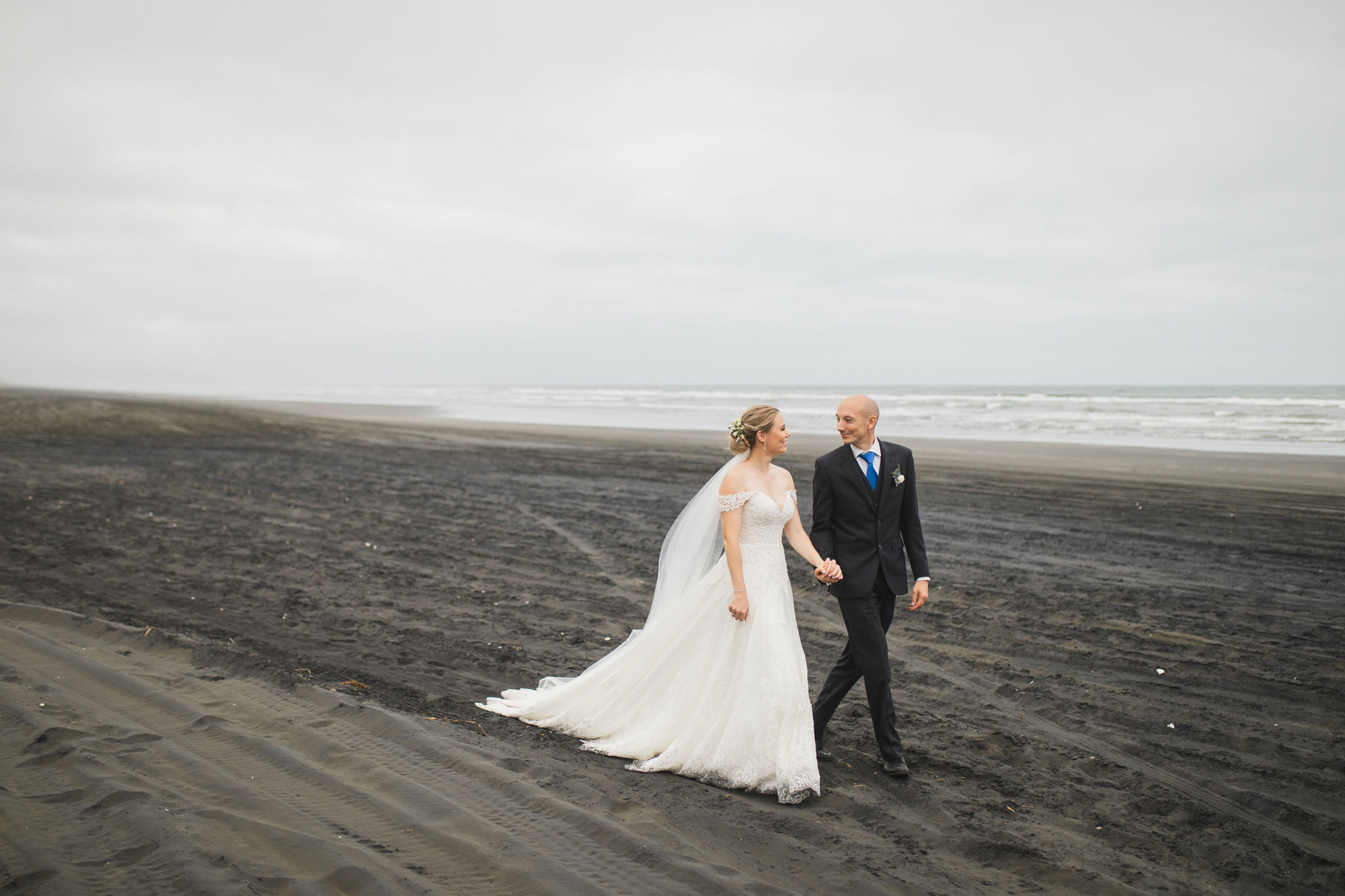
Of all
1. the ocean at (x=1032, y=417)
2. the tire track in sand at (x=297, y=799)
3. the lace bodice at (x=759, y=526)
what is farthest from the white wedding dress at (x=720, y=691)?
the ocean at (x=1032, y=417)

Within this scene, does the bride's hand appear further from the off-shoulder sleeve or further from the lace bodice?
the off-shoulder sleeve

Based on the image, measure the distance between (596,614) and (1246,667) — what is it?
484cm

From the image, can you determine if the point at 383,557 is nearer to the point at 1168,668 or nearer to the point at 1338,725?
the point at 1168,668

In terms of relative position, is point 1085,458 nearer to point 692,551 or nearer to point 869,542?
point 869,542

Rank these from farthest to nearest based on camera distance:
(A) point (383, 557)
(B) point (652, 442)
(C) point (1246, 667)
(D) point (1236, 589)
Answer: (B) point (652, 442) → (A) point (383, 557) → (D) point (1236, 589) → (C) point (1246, 667)

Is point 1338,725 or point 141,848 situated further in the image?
point 1338,725

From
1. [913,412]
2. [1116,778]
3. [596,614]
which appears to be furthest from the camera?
[913,412]

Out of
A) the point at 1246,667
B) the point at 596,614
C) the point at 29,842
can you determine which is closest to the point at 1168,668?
the point at 1246,667

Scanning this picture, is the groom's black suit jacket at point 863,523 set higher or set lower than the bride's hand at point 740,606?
higher

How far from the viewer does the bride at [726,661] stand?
3818mm

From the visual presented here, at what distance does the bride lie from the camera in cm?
382

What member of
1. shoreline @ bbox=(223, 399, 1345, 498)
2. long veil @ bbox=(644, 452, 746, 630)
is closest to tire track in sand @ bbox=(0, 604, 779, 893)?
long veil @ bbox=(644, 452, 746, 630)

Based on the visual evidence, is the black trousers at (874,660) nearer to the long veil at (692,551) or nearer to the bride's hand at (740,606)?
the bride's hand at (740,606)

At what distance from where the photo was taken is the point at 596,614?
6.76 m
